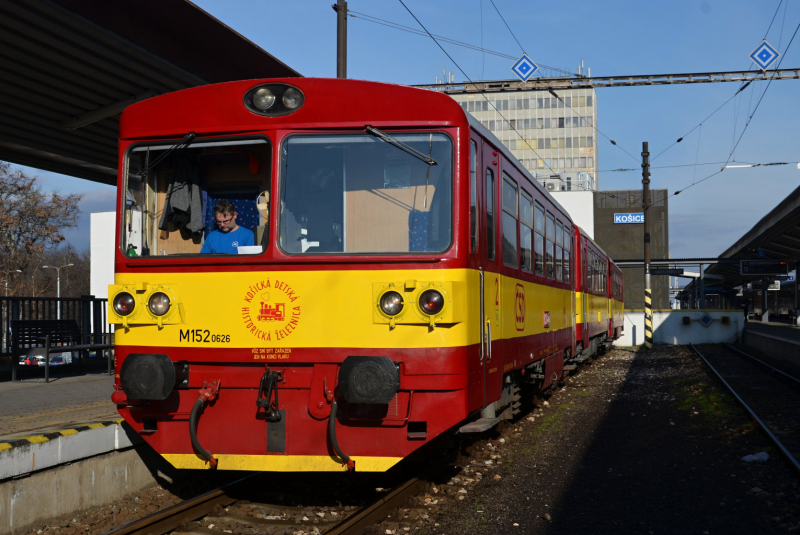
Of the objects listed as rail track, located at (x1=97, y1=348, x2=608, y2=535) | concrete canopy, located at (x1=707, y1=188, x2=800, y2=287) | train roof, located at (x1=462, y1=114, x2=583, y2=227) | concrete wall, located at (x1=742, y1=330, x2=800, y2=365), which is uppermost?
concrete canopy, located at (x1=707, y1=188, x2=800, y2=287)

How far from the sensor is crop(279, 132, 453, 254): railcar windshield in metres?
5.18

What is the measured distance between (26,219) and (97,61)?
21.0 meters

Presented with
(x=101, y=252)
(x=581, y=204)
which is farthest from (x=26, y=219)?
(x=581, y=204)

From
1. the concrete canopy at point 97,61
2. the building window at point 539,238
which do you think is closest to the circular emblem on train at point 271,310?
the building window at point 539,238

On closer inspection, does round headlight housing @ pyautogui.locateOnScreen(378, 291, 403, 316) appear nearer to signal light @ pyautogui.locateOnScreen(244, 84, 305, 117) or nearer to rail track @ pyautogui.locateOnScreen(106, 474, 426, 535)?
rail track @ pyautogui.locateOnScreen(106, 474, 426, 535)

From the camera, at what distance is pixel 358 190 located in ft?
17.1

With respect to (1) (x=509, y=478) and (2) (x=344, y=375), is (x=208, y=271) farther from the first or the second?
(1) (x=509, y=478)

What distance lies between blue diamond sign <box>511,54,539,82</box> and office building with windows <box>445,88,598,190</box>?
263ft

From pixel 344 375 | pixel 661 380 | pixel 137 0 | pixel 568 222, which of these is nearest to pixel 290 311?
pixel 344 375

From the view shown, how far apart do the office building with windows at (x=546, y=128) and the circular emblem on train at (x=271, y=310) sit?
9491 cm

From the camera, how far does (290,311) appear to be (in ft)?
16.8

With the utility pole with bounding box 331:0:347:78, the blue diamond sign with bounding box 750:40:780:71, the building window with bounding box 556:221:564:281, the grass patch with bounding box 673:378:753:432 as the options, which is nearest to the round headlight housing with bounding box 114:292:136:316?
the building window with bounding box 556:221:564:281

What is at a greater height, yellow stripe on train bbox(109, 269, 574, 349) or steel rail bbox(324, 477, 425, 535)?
yellow stripe on train bbox(109, 269, 574, 349)

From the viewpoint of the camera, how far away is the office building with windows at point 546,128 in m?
97.9
